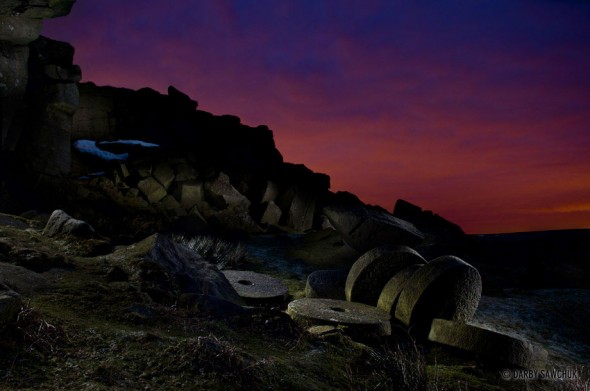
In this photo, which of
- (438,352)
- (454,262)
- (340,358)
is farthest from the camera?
(454,262)

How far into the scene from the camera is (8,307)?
2789mm

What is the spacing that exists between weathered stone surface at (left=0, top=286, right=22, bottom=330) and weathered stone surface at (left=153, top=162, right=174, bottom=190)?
15.6 meters

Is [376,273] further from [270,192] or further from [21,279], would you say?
[270,192]

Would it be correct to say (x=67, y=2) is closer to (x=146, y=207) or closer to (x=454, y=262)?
(x=146, y=207)

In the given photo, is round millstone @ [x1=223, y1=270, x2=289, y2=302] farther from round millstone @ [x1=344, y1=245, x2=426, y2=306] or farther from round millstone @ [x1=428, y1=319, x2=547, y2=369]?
round millstone @ [x1=428, y1=319, x2=547, y2=369]

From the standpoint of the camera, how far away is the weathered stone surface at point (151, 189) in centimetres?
1733

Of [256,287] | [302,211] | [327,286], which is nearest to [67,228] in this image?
[256,287]

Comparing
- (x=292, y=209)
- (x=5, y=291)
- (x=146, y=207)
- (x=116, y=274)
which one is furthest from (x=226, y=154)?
A: (x=5, y=291)

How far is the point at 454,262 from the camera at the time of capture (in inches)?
249

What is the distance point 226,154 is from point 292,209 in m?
5.31

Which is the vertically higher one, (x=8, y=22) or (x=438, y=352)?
(x=8, y=22)

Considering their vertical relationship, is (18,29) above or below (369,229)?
above

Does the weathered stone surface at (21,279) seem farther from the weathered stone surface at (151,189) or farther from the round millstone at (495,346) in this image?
the weathered stone surface at (151,189)

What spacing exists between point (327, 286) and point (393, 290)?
1716 mm
